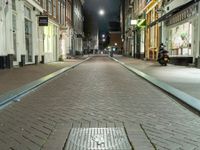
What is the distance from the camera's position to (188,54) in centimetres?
2134

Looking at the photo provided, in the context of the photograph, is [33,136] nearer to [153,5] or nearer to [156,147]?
[156,147]

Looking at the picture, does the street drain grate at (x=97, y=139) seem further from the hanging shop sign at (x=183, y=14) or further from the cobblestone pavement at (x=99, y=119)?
the hanging shop sign at (x=183, y=14)

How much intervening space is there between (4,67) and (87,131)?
48.7 feet

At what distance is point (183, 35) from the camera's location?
22703mm

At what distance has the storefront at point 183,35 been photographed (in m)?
20.0

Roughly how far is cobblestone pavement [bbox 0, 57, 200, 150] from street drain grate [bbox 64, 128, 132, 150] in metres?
0.12

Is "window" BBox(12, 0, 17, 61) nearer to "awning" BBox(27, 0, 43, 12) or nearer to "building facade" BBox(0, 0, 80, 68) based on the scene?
"building facade" BBox(0, 0, 80, 68)

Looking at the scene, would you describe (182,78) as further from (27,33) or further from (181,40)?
(27,33)

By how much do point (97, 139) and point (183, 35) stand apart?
63.4 feet

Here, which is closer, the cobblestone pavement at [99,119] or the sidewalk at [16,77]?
the cobblestone pavement at [99,119]

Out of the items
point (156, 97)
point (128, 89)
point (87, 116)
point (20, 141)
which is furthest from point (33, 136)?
point (128, 89)

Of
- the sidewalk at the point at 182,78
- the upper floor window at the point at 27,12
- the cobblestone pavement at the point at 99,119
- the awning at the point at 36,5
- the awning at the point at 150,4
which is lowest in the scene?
the cobblestone pavement at the point at 99,119

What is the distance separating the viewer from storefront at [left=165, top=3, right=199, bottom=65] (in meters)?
20.0

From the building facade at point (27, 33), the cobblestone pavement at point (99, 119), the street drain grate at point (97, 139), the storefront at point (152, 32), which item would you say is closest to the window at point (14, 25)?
the building facade at point (27, 33)
